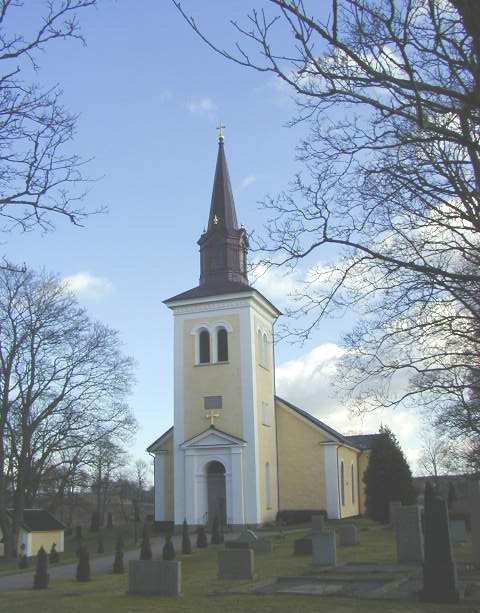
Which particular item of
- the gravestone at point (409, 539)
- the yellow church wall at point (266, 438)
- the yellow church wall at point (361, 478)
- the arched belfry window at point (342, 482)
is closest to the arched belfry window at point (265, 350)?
the yellow church wall at point (266, 438)

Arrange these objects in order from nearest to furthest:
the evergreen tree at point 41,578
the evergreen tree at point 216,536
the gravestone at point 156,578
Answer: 1. the gravestone at point 156,578
2. the evergreen tree at point 41,578
3. the evergreen tree at point 216,536

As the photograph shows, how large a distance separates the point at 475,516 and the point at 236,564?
5.43m

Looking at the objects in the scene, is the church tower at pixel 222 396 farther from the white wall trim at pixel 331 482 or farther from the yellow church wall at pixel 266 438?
the white wall trim at pixel 331 482

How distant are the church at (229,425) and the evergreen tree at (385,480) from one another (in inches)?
108

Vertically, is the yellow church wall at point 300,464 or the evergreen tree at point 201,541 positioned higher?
the yellow church wall at point 300,464

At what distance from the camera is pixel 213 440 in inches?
1353

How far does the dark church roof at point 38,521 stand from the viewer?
3350cm

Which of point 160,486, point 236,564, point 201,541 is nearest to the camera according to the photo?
point 236,564

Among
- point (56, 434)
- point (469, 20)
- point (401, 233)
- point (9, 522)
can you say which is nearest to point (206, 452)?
point (56, 434)

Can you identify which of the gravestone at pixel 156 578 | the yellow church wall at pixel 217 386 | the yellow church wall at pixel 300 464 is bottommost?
the gravestone at pixel 156 578

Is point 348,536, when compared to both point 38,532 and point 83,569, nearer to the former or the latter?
point 83,569

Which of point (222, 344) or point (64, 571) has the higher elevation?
point (222, 344)

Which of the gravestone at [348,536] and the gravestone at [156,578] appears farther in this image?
the gravestone at [348,536]

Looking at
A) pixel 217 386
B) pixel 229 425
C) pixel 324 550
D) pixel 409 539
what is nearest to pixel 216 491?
pixel 229 425
